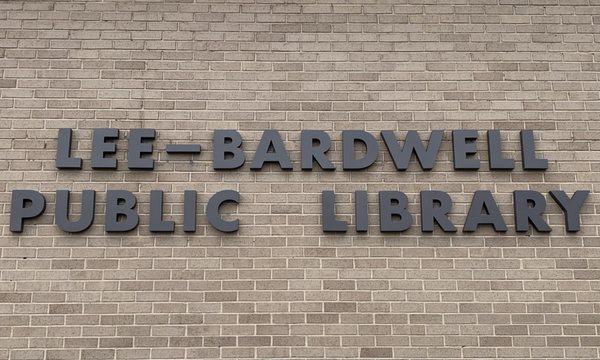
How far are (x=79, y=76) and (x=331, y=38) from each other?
211cm

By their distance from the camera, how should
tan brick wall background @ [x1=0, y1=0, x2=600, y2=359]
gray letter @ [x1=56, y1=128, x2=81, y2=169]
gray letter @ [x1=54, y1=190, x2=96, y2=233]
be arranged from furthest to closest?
gray letter @ [x1=56, y1=128, x2=81, y2=169] → gray letter @ [x1=54, y1=190, x2=96, y2=233] → tan brick wall background @ [x1=0, y1=0, x2=600, y2=359]

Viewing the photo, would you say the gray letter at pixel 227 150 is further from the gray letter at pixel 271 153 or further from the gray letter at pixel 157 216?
the gray letter at pixel 157 216

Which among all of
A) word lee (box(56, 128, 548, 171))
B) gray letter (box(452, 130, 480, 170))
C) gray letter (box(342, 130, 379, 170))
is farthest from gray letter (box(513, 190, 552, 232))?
gray letter (box(342, 130, 379, 170))

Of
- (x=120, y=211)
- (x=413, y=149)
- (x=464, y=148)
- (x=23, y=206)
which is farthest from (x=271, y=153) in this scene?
(x=23, y=206)

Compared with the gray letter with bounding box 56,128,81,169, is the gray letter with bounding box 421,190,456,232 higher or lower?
lower

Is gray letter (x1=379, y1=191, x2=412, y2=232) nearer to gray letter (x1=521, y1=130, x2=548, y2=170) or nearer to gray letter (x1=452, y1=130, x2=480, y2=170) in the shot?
gray letter (x1=452, y1=130, x2=480, y2=170)

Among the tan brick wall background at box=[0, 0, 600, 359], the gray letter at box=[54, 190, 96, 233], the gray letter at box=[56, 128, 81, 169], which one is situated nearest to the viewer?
the tan brick wall background at box=[0, 0, 600, 359]

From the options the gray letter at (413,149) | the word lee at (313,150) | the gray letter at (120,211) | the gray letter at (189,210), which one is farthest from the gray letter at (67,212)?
the gray letter at (413,149)

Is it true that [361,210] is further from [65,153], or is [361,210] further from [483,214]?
[65,153]

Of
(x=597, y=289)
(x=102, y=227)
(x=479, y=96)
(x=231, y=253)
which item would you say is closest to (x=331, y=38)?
(x=479, y=96)

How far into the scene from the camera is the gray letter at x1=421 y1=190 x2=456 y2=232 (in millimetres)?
5734

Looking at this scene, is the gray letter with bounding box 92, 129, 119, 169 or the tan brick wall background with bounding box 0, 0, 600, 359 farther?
the gray letter with bounding box 92, 129, 119, 169

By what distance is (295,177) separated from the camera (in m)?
5.87

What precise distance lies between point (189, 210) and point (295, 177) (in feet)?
2.85
